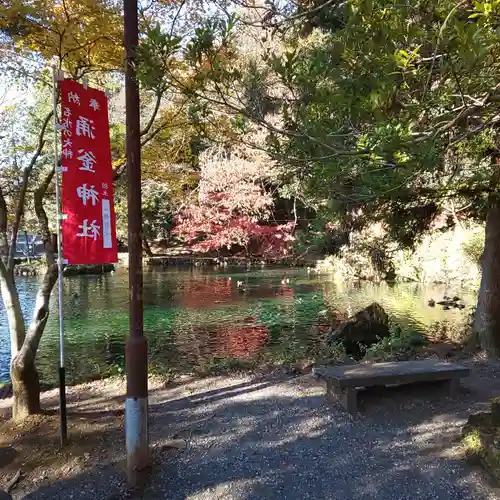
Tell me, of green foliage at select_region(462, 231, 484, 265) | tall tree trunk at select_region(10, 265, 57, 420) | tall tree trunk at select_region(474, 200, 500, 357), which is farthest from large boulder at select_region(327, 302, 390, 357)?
green foliage at select_region(462, 231, 484, 265)

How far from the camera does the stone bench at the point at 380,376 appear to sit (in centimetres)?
425

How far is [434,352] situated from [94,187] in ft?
18.7

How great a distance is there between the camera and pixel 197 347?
33.2 feet

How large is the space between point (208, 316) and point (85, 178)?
9.58m

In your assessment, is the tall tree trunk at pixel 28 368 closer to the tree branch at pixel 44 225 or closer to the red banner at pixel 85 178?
the tree branch at pixel 44 225

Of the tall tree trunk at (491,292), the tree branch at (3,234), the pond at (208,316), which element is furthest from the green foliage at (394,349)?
the tree branch at (3,234)

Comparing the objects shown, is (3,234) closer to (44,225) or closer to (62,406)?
(44,225)

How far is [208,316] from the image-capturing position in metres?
13.5

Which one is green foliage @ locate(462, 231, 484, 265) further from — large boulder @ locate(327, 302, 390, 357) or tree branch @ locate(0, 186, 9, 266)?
tree branch @ locate(0, 186, 9, 266)

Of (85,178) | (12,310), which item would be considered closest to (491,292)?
(85,178)

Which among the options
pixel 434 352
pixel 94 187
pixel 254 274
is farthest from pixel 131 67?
pixel 254 274

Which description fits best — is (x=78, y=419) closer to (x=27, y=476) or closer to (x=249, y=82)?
(x=27, y=476)

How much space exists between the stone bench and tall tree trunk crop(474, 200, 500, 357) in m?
2.45

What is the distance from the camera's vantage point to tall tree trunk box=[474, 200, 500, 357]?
6.62 meters
